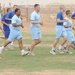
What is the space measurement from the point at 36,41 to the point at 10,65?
3.01 meters

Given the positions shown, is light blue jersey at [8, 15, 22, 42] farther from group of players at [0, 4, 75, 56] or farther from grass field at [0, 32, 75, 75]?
grass field at [0, 32, 75, 75]

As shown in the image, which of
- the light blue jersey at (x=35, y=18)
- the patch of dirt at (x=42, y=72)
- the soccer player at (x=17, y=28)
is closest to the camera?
the patch of dirt at (x=42, y=72)

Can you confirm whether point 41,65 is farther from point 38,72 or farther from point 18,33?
point 18,33

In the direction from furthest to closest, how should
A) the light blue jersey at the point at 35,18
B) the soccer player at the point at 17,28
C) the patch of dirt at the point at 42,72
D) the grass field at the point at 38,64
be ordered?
the light blue jersey at the point at 35,18 → the soccer player at the point at 17,28 → the grass field at the point at 38,64 → the patch of dirt at the point at 42,72

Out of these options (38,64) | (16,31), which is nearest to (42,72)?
(38,64)

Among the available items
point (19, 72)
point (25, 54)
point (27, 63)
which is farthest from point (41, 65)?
point (25, 54)

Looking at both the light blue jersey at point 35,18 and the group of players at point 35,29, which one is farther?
the light blue jersey at point 35,18

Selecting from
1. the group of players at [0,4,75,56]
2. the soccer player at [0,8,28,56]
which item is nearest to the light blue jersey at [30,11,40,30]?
the group of players at [0,4,75,56]

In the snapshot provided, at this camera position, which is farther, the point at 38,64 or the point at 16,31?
the point at 16,31

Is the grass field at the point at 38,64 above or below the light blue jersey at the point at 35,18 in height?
below

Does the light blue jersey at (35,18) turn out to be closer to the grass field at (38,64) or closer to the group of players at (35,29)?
the group of players at (35,29)

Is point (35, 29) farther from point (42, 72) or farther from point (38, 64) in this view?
point (42, 72)

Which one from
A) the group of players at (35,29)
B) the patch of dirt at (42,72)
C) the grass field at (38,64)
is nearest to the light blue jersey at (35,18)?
the group of players at (35,29)

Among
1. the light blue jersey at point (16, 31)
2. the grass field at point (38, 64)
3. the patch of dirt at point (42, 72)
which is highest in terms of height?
the light blue jersey at point (16, 31)
